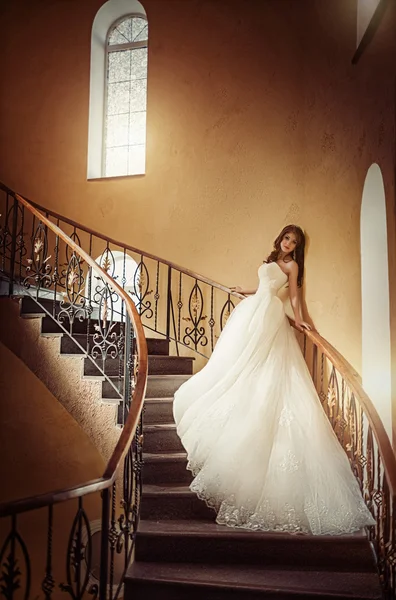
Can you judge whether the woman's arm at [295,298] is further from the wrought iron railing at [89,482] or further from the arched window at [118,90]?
the arched window at [118,90]

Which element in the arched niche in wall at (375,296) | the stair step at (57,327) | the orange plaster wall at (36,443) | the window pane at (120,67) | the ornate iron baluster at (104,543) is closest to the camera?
the ornate iron baluster at (104,543)

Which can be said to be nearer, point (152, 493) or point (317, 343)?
point (152, 493)

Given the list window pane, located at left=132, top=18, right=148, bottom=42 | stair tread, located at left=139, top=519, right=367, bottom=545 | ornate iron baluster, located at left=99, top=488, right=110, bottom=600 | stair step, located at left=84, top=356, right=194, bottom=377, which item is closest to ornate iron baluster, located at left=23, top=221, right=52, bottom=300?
stair step, located at left=84, top=356, right=194, bottom=377

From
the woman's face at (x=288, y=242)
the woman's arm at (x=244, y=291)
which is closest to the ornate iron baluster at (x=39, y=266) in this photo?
the woman's arm at (x=244, y=291)

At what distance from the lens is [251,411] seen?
388 cm

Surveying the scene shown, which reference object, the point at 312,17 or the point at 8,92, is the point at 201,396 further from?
the point at 8,92

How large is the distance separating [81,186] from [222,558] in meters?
5.53

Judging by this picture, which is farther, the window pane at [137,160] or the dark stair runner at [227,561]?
the window pane at [137,160]

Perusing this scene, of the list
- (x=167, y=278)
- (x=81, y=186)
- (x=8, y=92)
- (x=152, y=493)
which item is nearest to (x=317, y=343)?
(x=152, y=493)

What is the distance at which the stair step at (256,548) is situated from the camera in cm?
351

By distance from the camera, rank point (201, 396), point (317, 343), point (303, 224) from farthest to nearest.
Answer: point (303, 224) < point (317, 343) < point (201, 396)

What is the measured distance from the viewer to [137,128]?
8.12m

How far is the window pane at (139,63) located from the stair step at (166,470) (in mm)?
5765

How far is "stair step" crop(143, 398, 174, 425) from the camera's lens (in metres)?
4.90
